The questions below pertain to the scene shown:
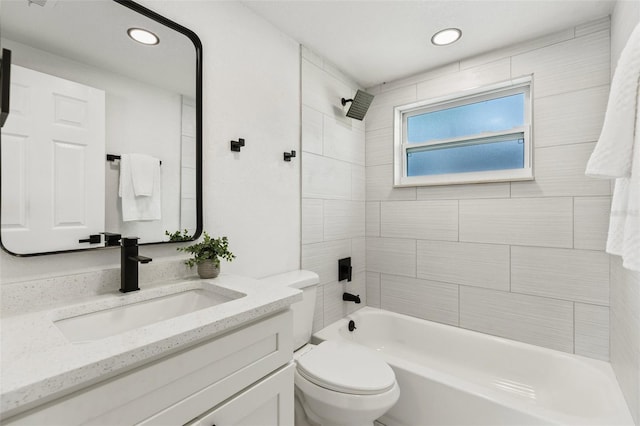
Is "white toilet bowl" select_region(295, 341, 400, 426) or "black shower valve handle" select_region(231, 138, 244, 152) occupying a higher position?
"black shower valve handle" select_region(231, 138, 244, 152)

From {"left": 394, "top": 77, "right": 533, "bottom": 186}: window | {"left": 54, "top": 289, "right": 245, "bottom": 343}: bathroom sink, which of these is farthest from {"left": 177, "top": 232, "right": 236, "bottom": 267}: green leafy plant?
{"left": 394, "top": 77, "right": 533, "bottom": 186}: window

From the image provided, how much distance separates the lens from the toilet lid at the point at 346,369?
137 cm

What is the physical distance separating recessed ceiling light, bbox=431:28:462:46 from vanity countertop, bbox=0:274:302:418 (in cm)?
181

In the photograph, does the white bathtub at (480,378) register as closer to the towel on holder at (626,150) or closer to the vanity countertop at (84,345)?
the towel on holder at (626,150)

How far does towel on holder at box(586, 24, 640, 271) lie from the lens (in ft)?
2.44

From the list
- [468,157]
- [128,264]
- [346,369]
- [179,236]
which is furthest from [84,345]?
[468,157]

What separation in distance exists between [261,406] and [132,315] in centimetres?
55

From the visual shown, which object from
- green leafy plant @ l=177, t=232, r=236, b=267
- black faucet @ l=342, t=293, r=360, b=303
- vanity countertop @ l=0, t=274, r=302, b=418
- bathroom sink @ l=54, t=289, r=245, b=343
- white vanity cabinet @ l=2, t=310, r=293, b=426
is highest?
green leafy plant @ l=177, t=232, r=236, b=267

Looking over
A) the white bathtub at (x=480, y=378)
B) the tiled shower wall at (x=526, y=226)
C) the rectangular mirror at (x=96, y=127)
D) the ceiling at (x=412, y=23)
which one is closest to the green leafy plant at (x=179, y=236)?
the rectangular mirror at (x=96, y=127)

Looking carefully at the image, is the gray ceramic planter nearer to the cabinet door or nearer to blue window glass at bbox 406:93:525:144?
the cabinet door

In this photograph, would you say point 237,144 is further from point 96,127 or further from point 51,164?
point 51,164

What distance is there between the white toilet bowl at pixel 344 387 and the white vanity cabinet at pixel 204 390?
0.33 m

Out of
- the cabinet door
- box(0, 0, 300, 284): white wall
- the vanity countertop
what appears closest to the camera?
the vanity countertop

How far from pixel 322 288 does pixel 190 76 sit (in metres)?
1.53
